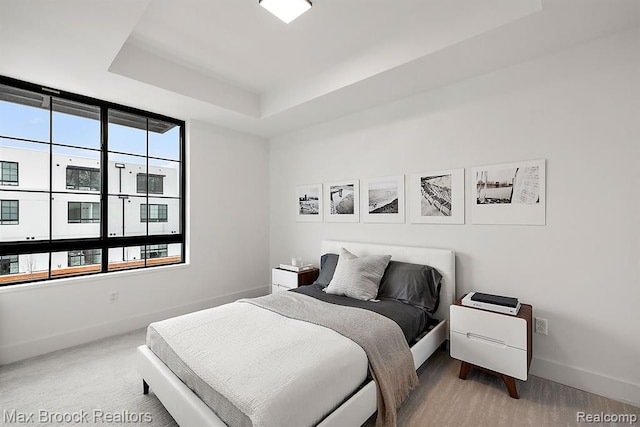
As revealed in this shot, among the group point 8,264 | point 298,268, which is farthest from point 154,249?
point 298,268

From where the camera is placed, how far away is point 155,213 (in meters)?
3.69

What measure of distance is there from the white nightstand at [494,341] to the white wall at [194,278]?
3.04 meters

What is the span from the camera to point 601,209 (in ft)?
7.06

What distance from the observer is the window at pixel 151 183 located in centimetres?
356

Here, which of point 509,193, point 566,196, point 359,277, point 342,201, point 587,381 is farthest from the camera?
point 342,201

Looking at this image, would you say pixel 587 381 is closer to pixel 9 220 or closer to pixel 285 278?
pixel 285 278

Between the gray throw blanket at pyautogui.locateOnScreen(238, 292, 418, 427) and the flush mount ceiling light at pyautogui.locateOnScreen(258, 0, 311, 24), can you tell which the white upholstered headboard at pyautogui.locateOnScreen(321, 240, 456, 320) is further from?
the flush mount ceiling light at pyautogui.locateOnScreen(258, 0, 311, 24)

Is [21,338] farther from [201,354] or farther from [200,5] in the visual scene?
[200,5]

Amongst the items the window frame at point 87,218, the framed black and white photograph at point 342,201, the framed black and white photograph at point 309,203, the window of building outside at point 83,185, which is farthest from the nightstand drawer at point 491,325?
the window frame at point 87,218

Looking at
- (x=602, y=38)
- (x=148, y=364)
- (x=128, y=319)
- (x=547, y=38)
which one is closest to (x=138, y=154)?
(x=128, y=319)

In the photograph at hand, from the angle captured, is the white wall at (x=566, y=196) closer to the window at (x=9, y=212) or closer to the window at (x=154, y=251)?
the window at (x=154, y=251)
